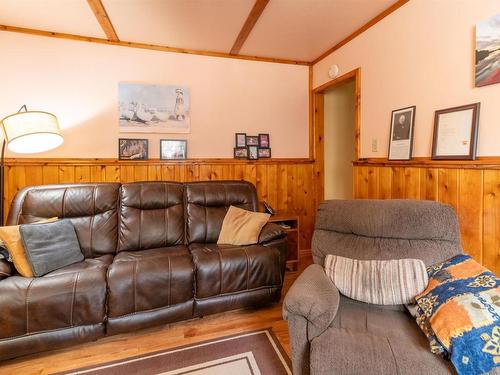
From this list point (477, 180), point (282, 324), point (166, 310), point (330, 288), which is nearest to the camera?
point (330, 288)

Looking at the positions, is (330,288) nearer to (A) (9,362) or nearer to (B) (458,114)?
(B) (458,114)

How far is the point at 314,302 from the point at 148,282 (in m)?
1.11

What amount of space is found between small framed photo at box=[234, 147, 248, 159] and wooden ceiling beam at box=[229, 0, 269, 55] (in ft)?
3.62

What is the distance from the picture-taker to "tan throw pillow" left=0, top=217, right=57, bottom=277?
1.71 meters

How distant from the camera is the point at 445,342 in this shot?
103 cm

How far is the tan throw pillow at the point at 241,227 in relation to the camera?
2.25m

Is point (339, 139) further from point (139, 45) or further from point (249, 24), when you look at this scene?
point (139, 45)

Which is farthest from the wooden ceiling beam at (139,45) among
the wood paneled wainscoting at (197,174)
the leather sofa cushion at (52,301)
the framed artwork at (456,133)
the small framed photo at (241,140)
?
the leather sofa cushion at (52,301)

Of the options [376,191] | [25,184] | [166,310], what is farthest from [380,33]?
[25,184]

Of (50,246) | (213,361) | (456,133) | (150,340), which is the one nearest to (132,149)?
(50,246)

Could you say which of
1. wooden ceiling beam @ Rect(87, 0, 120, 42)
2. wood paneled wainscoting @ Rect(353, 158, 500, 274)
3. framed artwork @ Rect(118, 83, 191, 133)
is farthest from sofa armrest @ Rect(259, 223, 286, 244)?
wooden ceiling beam @ Rect(87, 0, 120, 42)

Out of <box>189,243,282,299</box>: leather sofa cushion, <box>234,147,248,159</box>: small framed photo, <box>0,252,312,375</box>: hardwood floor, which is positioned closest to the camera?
<box>0,252,312,375</box>: hardwood floor

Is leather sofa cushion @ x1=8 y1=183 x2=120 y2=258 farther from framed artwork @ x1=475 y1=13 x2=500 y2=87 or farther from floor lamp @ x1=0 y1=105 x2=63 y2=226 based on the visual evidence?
framed artwork @ x1=475 y1=13 x2=500 y2=87

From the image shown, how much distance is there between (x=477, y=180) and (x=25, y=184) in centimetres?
370
